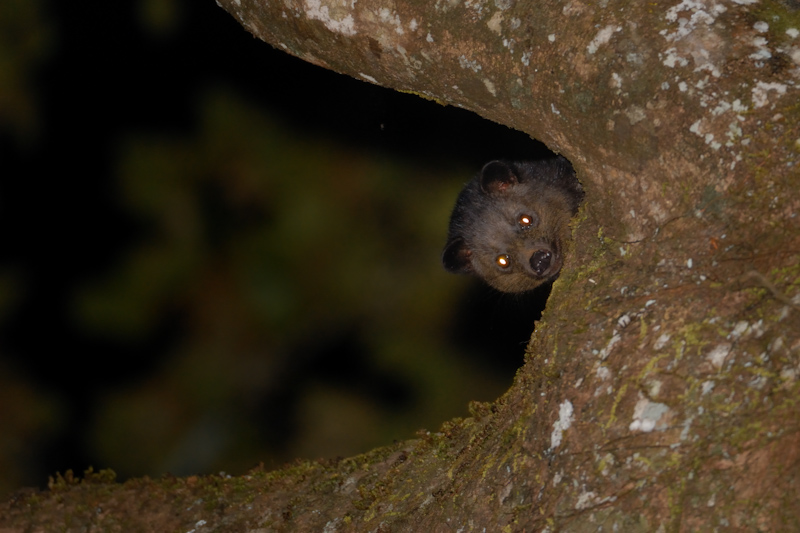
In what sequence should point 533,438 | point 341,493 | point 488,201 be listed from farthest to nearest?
point 488,201, point 341,493, point 533,438

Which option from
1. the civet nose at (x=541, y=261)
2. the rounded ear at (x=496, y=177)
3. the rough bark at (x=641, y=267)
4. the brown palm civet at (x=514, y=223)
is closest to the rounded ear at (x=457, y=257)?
the brown palm civet at (x=514, y=223)

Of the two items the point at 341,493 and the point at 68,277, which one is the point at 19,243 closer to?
the point at 68,277

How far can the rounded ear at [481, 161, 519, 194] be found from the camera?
5754 millimetres

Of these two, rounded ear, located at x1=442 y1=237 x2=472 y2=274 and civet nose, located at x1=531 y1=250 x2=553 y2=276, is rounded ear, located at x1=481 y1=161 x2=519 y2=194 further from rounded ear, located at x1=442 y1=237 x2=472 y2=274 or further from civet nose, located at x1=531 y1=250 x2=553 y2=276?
civet nose, located at x1=531 y1=250 x2=553 y2=276

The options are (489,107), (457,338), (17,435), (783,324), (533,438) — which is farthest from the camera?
(457,338)

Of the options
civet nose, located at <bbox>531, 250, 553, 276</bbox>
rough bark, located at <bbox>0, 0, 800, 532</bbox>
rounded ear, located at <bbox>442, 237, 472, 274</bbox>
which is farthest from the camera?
rounded ear, located at <bbox>442, 237, 472, 274</bbox>

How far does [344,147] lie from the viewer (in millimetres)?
6941

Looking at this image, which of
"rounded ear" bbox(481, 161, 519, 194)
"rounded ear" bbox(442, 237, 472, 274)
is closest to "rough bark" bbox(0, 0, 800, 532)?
"rounded ear" bbox(481, 161, 519, 194)

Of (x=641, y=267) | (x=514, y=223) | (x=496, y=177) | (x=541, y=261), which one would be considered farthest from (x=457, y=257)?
(x=641, y=267)

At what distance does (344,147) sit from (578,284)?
4.61m

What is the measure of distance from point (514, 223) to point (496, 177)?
1.44 ft

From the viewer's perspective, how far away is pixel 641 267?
2.42 m

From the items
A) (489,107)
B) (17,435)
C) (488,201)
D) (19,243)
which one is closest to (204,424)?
(17,435)

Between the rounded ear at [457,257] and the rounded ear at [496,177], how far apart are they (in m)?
0.58
